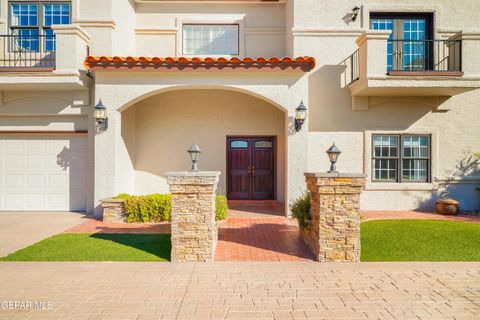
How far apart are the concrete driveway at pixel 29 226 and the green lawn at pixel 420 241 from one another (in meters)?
7.29

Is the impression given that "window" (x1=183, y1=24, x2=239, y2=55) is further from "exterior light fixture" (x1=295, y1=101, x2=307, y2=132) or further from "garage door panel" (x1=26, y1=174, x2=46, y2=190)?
"garage door panel" (x1=26, y1=174, x2=46, y2=190)

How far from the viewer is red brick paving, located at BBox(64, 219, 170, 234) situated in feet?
26.1

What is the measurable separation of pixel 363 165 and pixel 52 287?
31.5 ft

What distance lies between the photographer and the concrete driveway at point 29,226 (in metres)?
6.92

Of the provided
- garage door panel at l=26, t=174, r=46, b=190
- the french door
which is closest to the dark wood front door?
the french door

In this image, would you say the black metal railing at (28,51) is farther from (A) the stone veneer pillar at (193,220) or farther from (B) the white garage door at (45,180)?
(A) the stone veneer pillar at (193,220)

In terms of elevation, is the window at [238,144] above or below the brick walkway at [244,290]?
above

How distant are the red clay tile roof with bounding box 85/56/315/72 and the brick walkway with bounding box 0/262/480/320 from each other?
5.84 m

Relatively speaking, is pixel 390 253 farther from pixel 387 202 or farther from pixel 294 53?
pixel 294 53

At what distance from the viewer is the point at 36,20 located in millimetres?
10617

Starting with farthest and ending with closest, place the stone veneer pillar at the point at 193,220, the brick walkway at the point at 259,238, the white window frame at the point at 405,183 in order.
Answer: the white window frame at the point at 405,183
the brick walkway at the point at 259,238
the stone veneer pillar at the point at 193,220

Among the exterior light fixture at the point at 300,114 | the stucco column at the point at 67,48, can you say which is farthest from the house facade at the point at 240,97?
the exterior light fixture at the point at 300,114

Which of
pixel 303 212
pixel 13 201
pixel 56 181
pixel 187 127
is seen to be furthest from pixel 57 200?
pixel 303 212

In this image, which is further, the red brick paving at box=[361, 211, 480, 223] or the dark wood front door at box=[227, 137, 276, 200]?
the dark wood front door at box=[227, 137, 276, 200]
